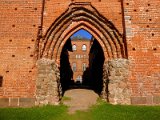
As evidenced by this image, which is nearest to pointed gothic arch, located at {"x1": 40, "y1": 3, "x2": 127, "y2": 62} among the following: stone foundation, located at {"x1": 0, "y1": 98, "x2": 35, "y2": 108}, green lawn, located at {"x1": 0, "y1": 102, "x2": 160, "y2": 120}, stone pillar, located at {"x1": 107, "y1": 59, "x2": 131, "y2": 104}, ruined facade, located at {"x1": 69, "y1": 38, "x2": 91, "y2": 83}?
stone pillar, located at {"x1": 107, "y1": 59, "x2": 131, "y2": 104}

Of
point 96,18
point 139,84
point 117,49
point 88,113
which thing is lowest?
point 88,113

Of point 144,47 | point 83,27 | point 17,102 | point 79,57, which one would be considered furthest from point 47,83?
point 79,57

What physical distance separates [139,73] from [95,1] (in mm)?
3768

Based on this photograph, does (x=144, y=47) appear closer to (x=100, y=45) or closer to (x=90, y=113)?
(x=100, y=45)

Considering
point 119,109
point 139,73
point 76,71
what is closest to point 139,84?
point 139,73

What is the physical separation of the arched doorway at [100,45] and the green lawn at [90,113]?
0.79 m

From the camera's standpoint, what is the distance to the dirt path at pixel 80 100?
9.98 meters

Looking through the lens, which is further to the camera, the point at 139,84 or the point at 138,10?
the point at 138,10

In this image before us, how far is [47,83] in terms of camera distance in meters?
10.5

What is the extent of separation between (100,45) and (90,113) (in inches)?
139

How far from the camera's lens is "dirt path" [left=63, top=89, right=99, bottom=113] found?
393 inches

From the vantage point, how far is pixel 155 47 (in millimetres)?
10734

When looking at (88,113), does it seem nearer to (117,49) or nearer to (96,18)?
(117,49)

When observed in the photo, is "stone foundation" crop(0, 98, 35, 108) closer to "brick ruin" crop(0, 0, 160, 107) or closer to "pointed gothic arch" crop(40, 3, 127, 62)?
"brick ruin" crop(0, 0, 160, 107)
